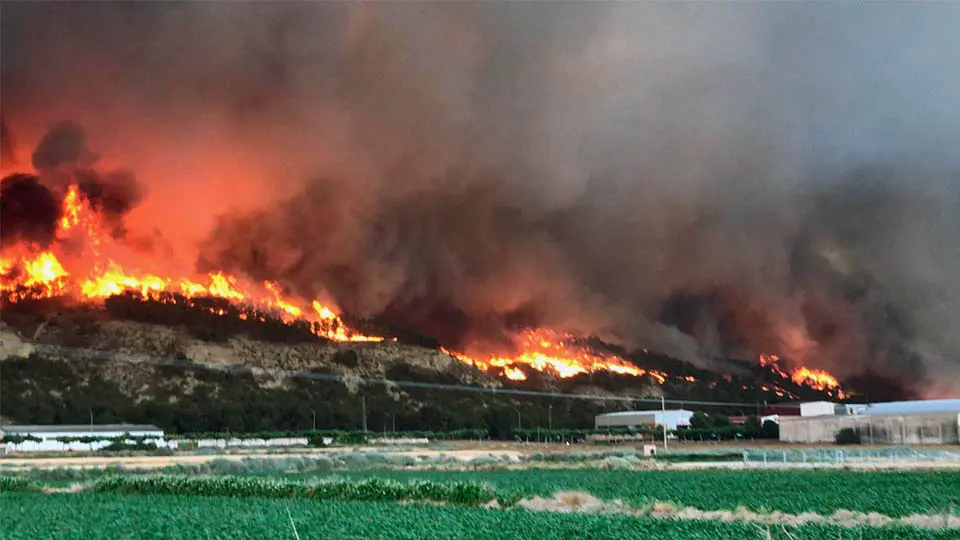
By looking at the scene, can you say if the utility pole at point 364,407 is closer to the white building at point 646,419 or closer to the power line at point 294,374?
the power line at point 294,374

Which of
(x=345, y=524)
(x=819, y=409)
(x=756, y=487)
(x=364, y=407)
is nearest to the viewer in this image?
(x=345, y=524)

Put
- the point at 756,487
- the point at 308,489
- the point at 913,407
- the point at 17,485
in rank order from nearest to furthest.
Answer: the point at 756,487 < the point at 308,489 < the point at 17,485 < the point at 913,407

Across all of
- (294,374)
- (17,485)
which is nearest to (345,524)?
(17,485)

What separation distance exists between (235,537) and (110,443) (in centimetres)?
8617

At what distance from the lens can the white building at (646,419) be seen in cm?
14700

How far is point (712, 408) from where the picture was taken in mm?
199000

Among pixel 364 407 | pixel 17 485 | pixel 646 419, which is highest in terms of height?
pixel 364 407

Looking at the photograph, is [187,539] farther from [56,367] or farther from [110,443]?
[56,367]

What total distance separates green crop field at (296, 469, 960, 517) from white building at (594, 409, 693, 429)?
8938cm

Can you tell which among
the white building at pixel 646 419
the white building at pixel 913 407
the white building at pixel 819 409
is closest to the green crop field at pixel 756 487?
the white building at pixel 913 407

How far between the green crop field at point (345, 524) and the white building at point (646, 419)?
11560 cm

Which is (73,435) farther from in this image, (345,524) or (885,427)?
(885,427)

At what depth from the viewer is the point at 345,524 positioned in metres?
29.3

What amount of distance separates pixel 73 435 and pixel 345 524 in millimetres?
94478
